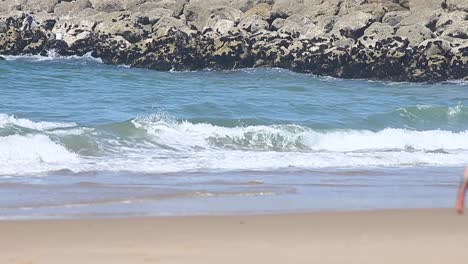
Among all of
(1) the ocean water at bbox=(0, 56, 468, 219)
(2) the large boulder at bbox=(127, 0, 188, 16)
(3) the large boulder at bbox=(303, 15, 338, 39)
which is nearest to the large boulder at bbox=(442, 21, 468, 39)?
(3) the large boulder at bbox=(303, 15, 338, 39)

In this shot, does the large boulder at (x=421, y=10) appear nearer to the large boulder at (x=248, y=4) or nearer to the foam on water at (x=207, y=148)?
the large boulder at (x=248, y=4)

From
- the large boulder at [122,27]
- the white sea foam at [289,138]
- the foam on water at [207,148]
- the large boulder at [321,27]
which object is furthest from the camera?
the large boulder at [122,27]

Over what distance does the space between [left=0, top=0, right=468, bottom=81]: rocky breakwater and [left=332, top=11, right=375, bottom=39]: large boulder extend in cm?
3

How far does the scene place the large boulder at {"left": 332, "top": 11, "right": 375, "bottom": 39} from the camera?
2738cm

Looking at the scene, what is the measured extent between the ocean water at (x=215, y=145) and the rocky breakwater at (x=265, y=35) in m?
2.28

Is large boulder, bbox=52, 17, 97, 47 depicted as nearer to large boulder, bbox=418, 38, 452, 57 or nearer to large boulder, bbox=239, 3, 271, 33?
large boulder, bbox=239, 3, 271, 33

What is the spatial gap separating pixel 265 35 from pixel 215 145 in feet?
50.6

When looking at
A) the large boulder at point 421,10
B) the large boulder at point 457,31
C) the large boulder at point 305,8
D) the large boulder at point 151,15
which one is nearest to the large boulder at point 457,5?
the large boulder at point 421,10

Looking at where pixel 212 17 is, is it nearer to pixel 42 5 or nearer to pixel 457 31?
pixel 457 31

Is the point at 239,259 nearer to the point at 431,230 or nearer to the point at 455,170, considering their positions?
the point at 431,230

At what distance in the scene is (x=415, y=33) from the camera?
26812 mm

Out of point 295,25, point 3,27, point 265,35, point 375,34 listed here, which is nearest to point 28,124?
point 265,35

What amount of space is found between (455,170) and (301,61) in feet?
49.3

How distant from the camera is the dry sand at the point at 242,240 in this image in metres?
5.51
